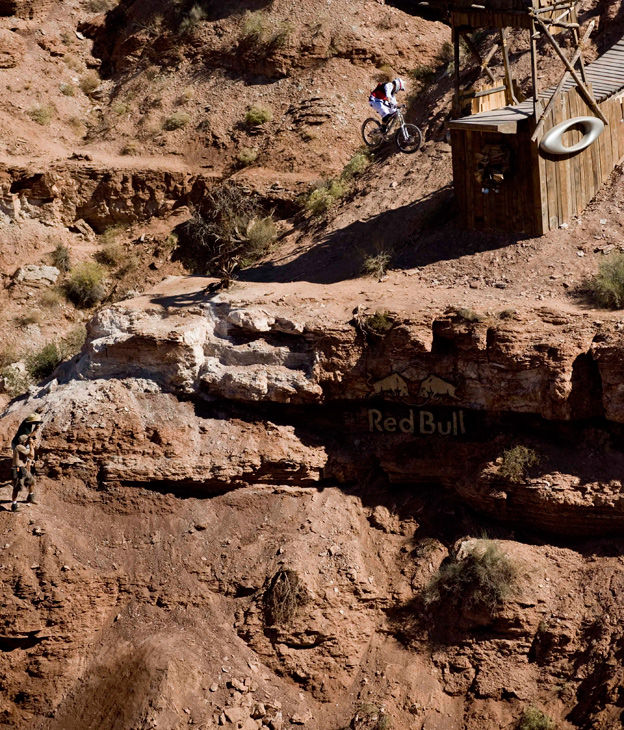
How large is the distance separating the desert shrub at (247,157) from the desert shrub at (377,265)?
8.28 metres

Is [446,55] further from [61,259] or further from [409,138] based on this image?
[61,259]

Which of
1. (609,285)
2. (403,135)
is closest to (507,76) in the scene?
(403,135)

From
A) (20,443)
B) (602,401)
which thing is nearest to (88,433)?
(20,443)

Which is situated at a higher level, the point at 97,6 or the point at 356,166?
the point at 97,6

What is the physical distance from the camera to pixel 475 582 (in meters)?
17.2

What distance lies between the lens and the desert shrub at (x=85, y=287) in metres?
27.5

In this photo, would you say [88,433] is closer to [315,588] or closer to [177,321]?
[177,321]

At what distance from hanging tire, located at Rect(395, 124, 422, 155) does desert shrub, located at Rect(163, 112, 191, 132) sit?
9.02 m

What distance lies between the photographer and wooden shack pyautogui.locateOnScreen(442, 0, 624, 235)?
64.8 ft

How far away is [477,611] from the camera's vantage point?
56.2 feet

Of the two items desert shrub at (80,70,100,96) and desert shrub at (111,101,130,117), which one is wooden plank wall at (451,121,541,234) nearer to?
desert shrub at (111,101,130,117)

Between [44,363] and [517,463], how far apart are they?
11.2 meters

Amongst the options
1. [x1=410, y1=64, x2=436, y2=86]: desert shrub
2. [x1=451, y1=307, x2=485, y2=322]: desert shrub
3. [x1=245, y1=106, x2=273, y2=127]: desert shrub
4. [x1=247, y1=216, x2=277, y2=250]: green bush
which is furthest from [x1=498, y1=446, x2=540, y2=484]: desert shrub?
[x1=245, y1=106, x2=273, y2=127]: desert shrub

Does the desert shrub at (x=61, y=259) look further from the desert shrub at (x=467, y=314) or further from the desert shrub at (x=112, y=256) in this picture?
the desert shrub at (x=467, y=314)
